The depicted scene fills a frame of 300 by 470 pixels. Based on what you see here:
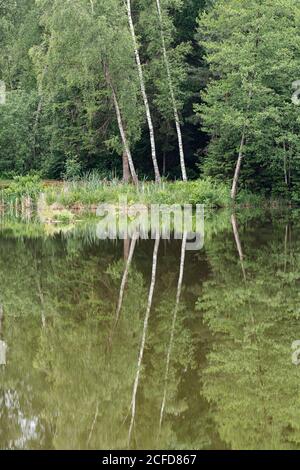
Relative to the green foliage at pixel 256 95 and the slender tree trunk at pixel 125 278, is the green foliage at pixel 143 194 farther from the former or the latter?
the slender tree trunk at pixel 125 278

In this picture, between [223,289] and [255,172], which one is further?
[255,172]

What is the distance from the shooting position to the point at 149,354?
672 cm

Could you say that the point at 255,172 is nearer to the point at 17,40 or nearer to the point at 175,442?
the point at 17,40

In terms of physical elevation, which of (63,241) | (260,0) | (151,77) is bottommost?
(63,241)

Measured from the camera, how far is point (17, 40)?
36781mm

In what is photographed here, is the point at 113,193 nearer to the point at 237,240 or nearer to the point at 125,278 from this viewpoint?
the point at 237,240

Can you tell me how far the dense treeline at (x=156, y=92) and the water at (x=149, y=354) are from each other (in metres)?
16.4

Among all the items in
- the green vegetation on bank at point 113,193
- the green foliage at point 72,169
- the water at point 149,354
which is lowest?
the green vegetation on bank at point 113,193

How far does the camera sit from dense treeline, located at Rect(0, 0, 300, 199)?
1086 inches

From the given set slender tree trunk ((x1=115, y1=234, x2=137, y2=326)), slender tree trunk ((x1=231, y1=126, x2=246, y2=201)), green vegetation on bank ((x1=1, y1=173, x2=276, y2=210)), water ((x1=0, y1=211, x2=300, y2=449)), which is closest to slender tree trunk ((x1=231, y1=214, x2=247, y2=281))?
water ((x1=0, y1=211, x2=300, y2=449))

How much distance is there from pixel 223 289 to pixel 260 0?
21114 millimetres

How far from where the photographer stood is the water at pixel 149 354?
4883mm

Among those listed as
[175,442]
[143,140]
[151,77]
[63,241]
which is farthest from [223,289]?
[143,140]

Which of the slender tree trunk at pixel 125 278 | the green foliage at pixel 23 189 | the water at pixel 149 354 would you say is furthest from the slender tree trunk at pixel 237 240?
the green foliage at pixel 23 189
